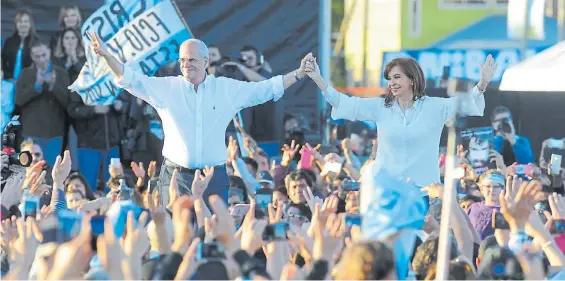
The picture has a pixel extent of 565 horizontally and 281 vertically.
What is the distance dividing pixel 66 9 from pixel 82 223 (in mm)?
7555

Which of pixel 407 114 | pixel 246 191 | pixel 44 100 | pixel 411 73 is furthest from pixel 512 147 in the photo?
pixel 411 73

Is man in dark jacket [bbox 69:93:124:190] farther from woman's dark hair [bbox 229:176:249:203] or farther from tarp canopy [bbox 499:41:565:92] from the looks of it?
tarp canopy [bbox 499:41:565:92]

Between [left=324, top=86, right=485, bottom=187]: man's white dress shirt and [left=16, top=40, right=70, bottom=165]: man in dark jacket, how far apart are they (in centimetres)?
520

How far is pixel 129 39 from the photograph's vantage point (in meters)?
13.5

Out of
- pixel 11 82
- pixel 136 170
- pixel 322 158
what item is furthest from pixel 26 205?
pixel 11 82

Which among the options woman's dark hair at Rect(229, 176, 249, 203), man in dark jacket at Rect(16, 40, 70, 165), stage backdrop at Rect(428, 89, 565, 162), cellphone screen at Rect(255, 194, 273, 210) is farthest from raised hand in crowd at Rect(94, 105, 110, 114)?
cellphone screen at Rect(255, 194, 273, 210)

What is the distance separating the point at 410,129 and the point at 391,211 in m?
2.12

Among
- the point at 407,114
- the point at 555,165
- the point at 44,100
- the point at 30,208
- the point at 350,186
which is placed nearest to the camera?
the point at 30,208

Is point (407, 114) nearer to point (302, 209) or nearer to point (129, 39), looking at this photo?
point (302, 209)

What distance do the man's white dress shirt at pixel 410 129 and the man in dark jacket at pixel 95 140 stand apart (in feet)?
17.7

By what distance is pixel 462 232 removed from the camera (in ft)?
24.8

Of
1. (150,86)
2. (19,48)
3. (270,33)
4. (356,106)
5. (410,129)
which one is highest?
(270,33)

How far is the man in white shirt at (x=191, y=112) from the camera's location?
8891mm

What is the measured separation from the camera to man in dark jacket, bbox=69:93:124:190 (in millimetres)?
13523
